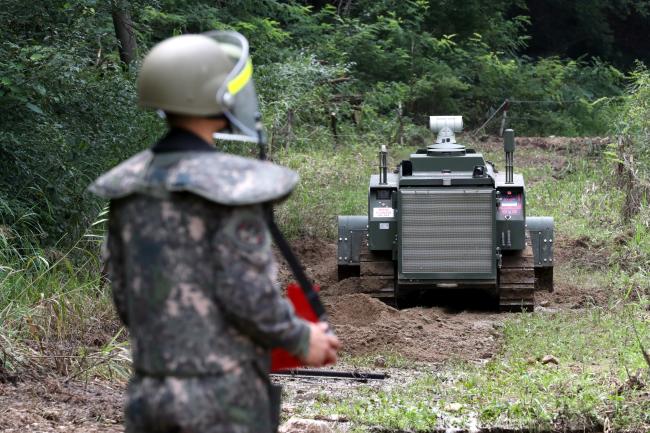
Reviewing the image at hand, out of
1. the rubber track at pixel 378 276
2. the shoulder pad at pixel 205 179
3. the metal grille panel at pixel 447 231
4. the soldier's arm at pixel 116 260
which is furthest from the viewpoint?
the rubber track at pixel 378 276

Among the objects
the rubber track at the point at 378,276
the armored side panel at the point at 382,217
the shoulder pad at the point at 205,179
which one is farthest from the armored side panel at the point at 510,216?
the shoulder pad at the point at 205,179

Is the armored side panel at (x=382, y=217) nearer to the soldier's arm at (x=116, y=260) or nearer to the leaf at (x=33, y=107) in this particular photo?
the leaf at (x=33, y=107)

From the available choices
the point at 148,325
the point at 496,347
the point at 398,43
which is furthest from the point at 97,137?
the point at 398,43

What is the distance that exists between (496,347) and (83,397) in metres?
3.93

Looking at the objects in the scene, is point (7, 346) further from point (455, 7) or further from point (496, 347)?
point (455, 7)

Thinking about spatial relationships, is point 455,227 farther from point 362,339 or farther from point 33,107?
point 33,107

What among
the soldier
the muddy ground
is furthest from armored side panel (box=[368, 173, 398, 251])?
the soldier

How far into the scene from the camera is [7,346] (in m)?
7.22

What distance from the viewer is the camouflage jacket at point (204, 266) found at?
322cm

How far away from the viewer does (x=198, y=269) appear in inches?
129

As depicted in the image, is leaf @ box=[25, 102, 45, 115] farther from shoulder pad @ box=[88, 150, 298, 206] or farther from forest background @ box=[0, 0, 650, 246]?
shoulder pad @ box=[88, 150, 298, 206]

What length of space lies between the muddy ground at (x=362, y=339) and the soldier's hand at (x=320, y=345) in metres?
3.12

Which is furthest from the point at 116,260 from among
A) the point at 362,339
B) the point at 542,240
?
the point at 542,240

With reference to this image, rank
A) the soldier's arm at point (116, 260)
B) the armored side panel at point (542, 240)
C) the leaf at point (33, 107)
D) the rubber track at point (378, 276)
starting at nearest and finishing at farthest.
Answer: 1. the soldier's arm at point (116, 260)
2. the leaf at point (33, 107)
3. the rubber track at point (378, 276)
4. the armored side panel at point (542, 240)
